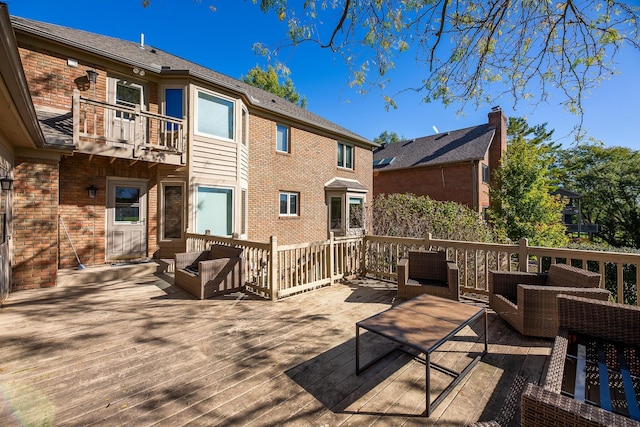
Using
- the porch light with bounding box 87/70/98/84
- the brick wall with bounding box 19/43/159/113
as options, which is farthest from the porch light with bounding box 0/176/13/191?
the porch light with bounding box 87/70/98/84

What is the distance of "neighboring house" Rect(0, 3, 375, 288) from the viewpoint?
564 cm

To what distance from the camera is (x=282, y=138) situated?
37.2ft

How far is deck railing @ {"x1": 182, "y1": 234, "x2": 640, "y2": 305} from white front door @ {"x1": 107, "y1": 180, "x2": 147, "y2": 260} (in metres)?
1.45

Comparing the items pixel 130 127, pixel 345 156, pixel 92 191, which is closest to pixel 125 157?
pixel 130 127

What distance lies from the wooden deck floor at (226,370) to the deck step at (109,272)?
4.85 ft

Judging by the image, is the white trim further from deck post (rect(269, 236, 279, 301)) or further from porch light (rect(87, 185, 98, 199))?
deck post (rect(269, 236, 279, 301))

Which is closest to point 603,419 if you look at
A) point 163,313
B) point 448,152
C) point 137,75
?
point 163,313

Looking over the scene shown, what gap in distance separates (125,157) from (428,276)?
7.38 metres

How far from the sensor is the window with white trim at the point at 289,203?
11.3 metres

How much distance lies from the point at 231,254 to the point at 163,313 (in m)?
1.58

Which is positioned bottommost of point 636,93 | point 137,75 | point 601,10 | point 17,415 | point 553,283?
point 17,415

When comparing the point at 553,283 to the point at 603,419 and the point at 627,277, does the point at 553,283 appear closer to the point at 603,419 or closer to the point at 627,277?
the point at 603,419

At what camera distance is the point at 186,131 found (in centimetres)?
782

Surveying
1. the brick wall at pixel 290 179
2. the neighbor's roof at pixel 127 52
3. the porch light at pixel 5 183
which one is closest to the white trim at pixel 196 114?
the neighbor's roof at pixel 127 52
